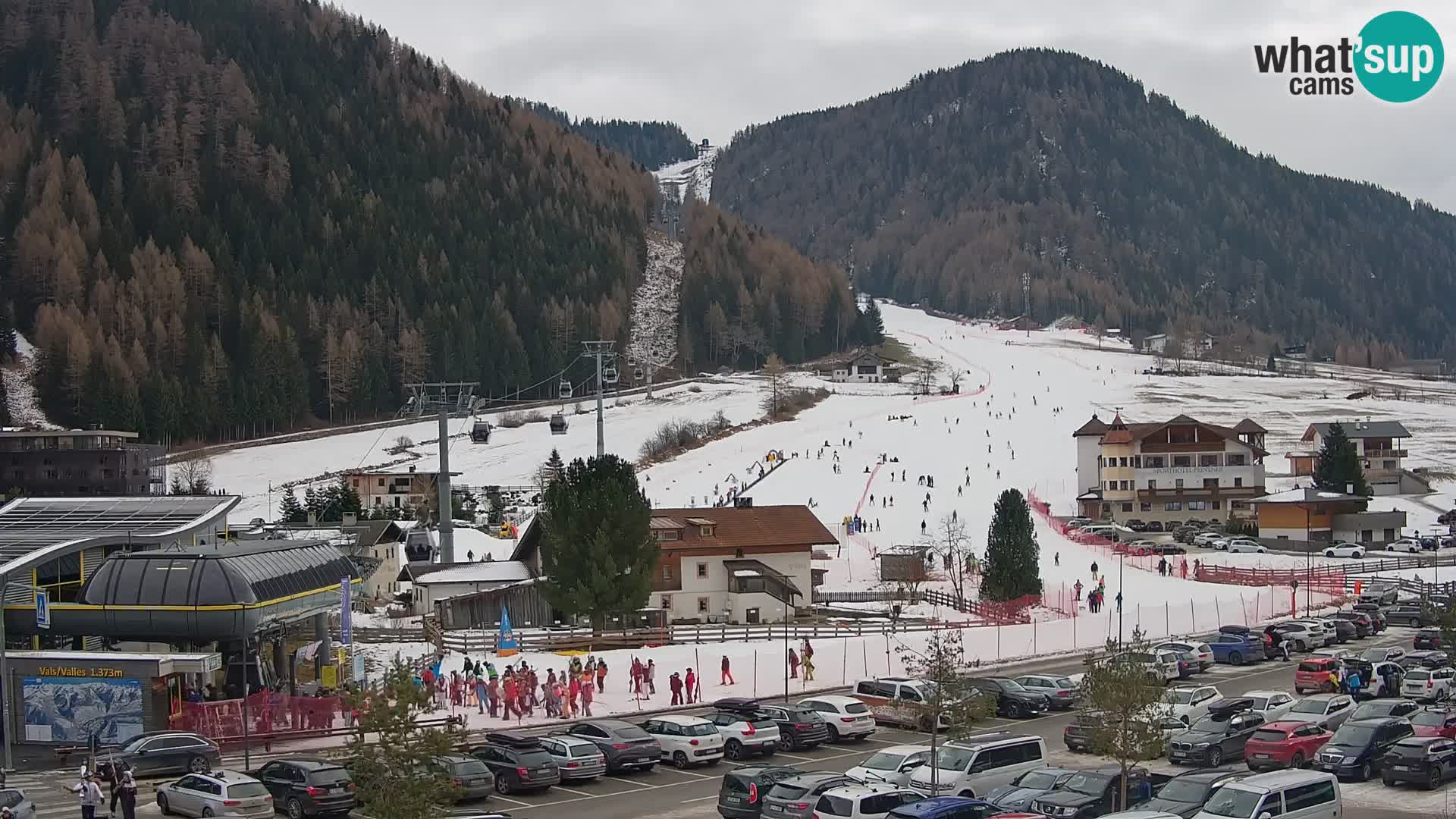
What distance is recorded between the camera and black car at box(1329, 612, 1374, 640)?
43.4 m

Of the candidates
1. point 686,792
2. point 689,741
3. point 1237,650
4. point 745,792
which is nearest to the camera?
point 745,792

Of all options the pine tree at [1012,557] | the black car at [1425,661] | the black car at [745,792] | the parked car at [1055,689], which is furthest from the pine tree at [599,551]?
the black car at [745,792]

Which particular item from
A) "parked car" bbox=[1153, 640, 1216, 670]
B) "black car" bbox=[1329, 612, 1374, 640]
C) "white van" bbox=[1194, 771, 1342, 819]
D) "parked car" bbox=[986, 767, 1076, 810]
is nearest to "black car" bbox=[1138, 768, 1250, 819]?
"white van" bbox=[1194, 771, 1342, 819]

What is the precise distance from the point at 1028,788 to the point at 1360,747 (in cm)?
645

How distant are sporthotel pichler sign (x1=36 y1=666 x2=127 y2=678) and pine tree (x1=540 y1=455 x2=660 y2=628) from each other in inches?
636

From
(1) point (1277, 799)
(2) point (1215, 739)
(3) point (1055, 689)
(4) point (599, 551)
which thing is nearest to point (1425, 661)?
(3) point (1055, 689)

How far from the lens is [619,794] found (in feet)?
83.3

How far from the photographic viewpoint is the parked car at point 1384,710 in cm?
2792

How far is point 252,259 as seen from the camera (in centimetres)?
16362

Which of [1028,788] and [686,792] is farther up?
[1028,788]

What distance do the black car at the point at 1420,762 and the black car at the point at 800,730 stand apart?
31.1 feet

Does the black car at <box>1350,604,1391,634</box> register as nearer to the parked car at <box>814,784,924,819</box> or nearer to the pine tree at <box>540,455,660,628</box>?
the pine tree at <box>540,455,660,628</box>

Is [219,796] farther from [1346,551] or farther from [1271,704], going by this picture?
[1346,551]

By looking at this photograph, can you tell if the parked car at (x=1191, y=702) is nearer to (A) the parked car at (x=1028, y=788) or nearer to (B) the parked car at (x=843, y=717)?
(B) the parked car at (x=843, y=717)
